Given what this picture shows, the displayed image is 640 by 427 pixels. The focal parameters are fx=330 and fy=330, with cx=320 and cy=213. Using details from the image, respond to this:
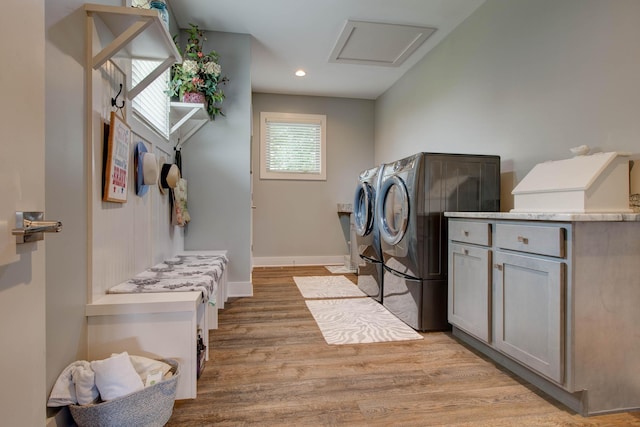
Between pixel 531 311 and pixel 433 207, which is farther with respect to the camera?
pixel 433 207

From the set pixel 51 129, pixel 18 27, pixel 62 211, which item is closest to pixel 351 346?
pixel 62 211

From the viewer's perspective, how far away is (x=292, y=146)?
199 inches

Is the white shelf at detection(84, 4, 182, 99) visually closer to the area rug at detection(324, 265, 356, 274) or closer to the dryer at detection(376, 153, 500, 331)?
the dryer at detection(376, 153, 500, 331)

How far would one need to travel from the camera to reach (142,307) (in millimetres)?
1434

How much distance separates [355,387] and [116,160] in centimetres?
161

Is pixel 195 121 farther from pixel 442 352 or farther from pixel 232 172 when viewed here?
pixel 442 352

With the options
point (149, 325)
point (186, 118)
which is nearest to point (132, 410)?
point (149, 325)

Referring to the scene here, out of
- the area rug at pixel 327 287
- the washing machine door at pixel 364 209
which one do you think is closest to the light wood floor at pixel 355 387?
the area rug at pixel 327 287

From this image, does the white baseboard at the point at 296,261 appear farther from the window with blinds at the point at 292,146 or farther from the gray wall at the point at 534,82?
the gray wall at the point at 534,82

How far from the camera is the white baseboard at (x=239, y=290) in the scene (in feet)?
10.8

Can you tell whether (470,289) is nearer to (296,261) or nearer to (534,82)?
(534,82)

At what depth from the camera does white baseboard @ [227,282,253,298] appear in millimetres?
3279

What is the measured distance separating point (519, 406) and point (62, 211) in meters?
2.06

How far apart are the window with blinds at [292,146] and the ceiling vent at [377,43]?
1.42 metres
